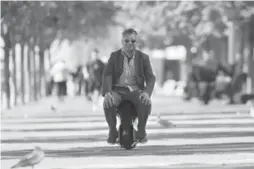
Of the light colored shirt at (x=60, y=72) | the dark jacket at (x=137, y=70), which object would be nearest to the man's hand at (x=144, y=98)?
the dark jacket at (x=137, y=70)

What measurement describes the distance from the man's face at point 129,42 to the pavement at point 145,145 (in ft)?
4.37

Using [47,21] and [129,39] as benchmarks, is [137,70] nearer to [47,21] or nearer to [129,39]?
[129,39]

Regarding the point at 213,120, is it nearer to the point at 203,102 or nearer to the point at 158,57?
the point at 203,102

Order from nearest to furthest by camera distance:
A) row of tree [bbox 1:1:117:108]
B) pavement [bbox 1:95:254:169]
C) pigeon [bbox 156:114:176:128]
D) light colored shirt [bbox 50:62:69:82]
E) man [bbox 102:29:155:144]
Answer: pavement [bbox 1:95:254:169] → man [bbox 102:29:155:144] → pigeon [bbox 156:114:176:128] → row of tree [bbox 1:1:117:108] → light colored shirt [bbox 50:62:69:82]

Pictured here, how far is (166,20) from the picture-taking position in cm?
3147

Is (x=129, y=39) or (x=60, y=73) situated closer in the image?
(x=129, y=39)

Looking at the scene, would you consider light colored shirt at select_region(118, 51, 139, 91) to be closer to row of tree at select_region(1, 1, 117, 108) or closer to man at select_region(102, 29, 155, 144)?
man at select_region(102, 29, 155, 144)

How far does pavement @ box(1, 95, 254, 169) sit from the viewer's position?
9625 millimetres

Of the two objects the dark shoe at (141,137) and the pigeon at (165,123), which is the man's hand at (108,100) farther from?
the pigeon at (165,123)

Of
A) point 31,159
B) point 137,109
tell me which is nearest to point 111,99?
point 137,109

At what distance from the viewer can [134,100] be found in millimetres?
10320

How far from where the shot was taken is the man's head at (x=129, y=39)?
403 inches

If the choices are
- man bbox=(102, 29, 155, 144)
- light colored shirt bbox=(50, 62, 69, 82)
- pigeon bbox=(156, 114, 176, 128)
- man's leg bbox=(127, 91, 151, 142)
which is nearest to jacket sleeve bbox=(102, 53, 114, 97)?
man bbox=(102, 29, 155, 144)

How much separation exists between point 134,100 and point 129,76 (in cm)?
30
